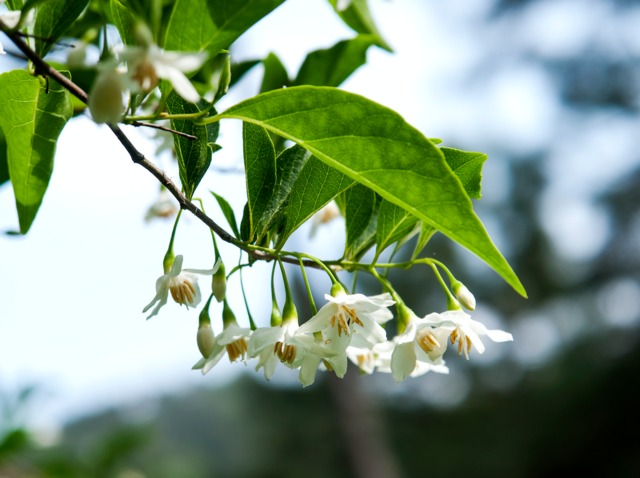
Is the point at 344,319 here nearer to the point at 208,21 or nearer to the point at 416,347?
the point at 416,347

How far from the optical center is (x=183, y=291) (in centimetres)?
91

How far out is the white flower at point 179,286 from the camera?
88 cm

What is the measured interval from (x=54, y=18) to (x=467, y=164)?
20.4 inches

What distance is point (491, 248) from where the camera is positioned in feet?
2.00

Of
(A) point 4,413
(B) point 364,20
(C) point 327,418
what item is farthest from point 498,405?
(B) point 364,20

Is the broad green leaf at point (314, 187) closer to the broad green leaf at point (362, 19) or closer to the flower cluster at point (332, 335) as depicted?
the flower cluster at point (332, 335)

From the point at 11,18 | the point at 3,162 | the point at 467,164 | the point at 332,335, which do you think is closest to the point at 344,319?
the point at 332,335

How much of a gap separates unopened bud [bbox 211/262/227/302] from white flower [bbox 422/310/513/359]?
0.28 metres

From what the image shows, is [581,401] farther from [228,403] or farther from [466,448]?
[228,403]

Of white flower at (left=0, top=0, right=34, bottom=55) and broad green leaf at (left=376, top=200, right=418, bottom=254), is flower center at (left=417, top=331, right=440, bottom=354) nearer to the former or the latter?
broad green leaf at (left=376, top=200, right=418, bottom=254)

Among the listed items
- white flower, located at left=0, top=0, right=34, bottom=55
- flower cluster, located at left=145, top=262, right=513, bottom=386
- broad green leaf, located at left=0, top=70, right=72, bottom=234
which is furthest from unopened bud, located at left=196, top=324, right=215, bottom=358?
white flower, located at left=0, top=0, right=34, bottom=55

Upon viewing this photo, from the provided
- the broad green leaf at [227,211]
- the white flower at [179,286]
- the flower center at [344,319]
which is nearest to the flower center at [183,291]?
the white flower at [179,286]

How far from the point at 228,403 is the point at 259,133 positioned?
28652 mm

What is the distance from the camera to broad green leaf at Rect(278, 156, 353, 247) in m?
0.79
